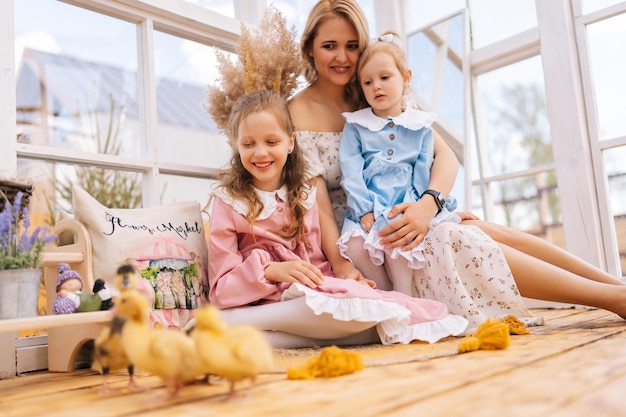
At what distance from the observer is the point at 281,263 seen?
5.27 feet

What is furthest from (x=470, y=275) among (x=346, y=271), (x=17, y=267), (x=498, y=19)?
(x=498, y=19)

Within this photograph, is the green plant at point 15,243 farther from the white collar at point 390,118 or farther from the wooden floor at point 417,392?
the white collar at point 390,118

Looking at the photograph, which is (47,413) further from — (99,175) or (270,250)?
(99,175)

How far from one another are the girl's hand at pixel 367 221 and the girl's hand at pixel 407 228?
62 millimetres

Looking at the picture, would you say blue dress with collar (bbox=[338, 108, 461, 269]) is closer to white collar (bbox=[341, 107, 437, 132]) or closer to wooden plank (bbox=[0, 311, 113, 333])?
white collar (bbox=[341, 107, 437, 132])

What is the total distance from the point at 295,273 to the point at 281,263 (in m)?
0.06

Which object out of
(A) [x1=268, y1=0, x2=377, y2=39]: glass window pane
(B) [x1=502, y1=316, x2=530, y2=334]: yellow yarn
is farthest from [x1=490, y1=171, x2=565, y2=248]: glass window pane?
(A) [x1=268, y1=0, x2=377, y2=39]: glass window pane

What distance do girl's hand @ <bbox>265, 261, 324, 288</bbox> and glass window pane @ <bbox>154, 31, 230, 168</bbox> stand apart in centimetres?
74

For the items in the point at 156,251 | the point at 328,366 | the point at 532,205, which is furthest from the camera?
the point at 532,205

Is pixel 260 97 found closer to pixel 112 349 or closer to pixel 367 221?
Result: pixel 367 221

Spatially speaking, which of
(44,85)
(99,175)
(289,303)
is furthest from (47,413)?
(44,85)

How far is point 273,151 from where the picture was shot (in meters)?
1.73

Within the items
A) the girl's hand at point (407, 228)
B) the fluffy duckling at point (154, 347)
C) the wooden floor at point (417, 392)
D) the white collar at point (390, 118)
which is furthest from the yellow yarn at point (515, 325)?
the fluffy duckling at point (154, 347)

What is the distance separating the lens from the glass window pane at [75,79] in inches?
71.9
